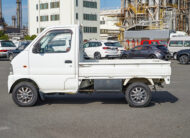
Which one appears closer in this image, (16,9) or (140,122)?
(140,122)

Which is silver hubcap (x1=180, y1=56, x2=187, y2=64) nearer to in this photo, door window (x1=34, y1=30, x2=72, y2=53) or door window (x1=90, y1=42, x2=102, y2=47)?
door window (x1=90, y1=42, x2=102, y2=47)

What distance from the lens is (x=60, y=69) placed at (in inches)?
314

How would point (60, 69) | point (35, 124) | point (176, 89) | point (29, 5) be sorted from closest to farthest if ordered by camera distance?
point (35, 124)
point (60, 69)
point (176, 89)
point (29, 5)

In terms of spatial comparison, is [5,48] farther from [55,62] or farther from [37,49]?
[55,62]

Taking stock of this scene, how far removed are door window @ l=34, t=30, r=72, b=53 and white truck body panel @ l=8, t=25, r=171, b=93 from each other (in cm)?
10

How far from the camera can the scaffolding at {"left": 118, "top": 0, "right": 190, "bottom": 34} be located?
189 feet

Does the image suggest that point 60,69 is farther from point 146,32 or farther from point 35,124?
point 146,32

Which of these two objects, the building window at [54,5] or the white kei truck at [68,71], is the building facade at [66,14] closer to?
the building window at [54,5]

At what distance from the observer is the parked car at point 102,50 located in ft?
88.7

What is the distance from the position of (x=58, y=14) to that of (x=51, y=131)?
75.6 meters

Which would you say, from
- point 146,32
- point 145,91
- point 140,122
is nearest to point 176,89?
point 145,91

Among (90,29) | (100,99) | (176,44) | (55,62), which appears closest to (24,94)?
(55,62)

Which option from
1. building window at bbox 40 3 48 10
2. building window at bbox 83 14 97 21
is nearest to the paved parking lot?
building window at bbox 83 14 97 21

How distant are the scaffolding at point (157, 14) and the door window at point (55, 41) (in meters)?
49.4
